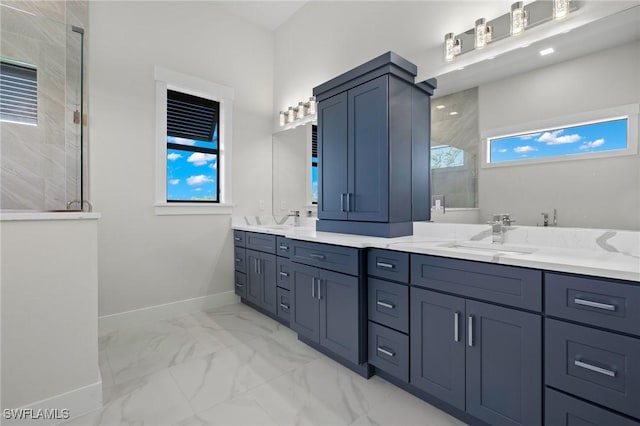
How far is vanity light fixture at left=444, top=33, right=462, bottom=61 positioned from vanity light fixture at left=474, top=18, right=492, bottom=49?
0.12 metres

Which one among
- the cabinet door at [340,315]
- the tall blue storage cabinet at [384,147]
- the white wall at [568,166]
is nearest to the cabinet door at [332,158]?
the tall blue storage cabinet at [384,147]

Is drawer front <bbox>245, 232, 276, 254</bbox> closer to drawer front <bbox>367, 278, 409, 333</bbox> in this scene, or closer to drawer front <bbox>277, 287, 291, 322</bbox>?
drawer front <bbox>277, 287, 291, 322</bbox>

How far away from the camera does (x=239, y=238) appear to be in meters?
3.55

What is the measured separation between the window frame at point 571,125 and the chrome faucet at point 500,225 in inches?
12.3

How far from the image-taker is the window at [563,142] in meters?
1.50

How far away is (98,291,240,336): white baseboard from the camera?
286cm

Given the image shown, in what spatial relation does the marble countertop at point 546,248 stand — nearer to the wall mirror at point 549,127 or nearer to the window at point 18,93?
the wall mirror at point 549,127

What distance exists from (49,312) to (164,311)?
165 centimetres

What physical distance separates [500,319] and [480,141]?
1116mm

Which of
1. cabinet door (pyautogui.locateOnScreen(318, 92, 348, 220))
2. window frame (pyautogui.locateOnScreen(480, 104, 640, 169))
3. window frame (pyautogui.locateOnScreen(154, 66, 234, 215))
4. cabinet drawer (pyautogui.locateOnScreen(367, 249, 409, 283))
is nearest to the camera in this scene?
window frame (pyautogui.locateOnScreen(480, 104, 640, 169))

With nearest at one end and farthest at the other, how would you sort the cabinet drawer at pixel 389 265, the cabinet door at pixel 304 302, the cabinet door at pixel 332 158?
the cabinet drawer at pixel 389 265 → the cabinet door at pixel 304 302 → the cabinet door at pixel 332 158

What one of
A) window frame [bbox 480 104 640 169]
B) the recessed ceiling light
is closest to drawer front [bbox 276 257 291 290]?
window frame [bbox 480 104 640 169]

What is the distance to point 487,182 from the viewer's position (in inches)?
75.8

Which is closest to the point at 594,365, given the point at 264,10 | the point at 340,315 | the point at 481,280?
the point at 481,280
